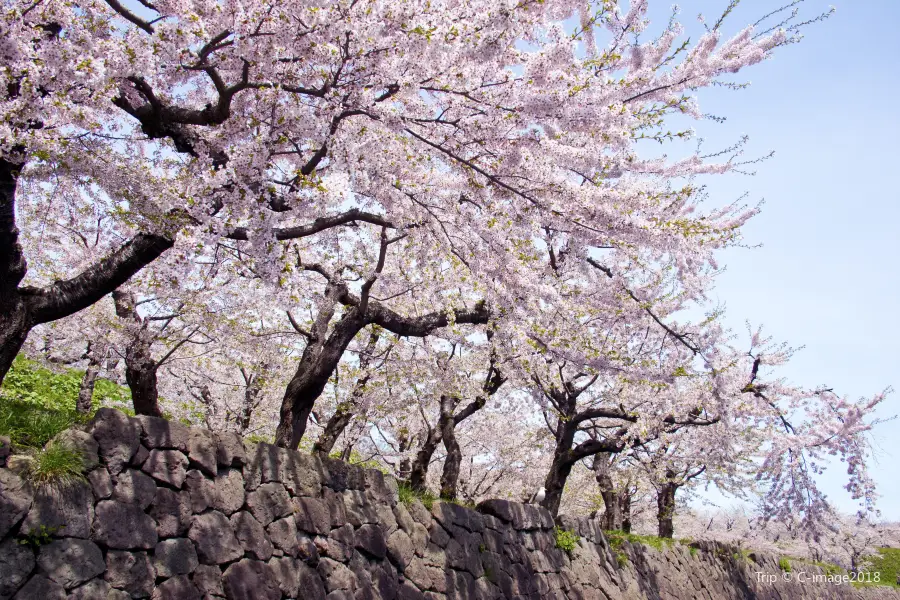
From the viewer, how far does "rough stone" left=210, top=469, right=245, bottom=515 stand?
505 centimetres

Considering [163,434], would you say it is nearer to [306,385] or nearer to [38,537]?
[38,537]

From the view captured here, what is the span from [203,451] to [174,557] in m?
0.90

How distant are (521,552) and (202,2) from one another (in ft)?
28.3

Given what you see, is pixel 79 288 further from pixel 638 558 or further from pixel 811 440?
pixel 811 440

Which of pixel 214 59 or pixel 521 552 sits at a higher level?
pixel 214 59

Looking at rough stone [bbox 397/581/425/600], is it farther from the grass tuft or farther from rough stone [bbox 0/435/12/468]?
the grass tuft

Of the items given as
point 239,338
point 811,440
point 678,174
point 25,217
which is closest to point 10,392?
point 25,217

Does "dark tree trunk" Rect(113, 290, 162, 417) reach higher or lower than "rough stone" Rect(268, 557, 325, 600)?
higher

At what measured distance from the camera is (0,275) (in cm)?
482

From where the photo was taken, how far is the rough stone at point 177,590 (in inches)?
170

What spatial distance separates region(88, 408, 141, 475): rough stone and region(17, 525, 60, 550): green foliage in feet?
1.91

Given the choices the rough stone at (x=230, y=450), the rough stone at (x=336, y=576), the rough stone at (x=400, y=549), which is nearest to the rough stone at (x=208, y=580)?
the rough stone at (x=230, y=450)

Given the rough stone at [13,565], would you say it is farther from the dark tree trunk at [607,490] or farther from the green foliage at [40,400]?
the dark tree trunk at [607,490]

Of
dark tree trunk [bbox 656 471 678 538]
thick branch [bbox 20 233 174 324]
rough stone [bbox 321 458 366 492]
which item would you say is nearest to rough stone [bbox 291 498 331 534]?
rough stone [bbox 321 458 366 492]
